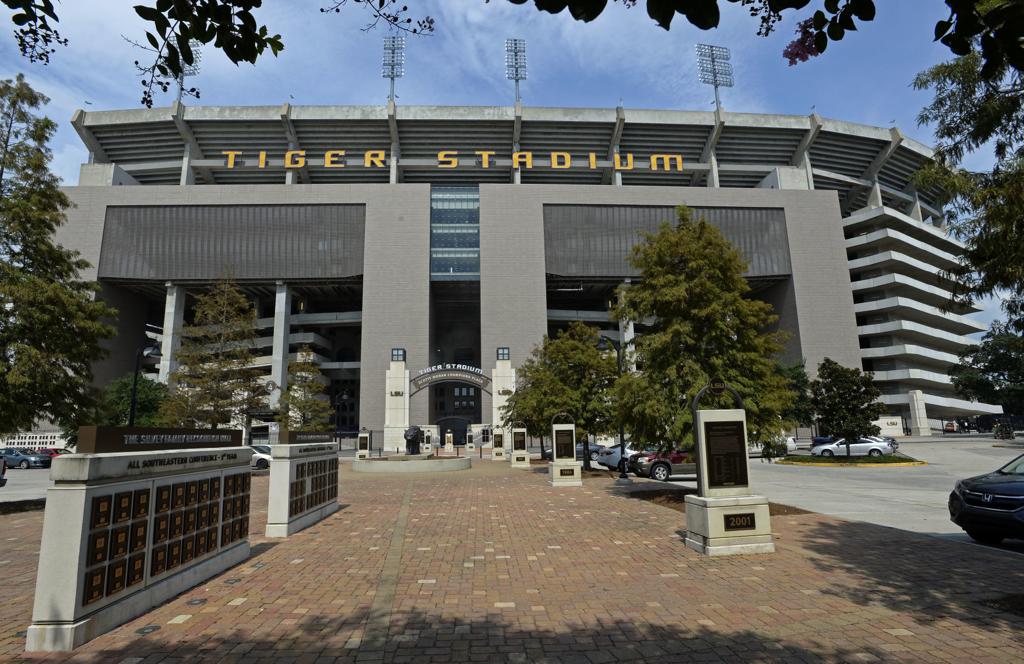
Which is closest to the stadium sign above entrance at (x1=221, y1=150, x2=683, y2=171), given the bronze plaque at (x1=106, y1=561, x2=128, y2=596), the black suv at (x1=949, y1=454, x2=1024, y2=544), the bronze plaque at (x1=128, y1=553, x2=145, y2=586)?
the black suv at (x1=949, y1=454, x2=1024, y2=544)

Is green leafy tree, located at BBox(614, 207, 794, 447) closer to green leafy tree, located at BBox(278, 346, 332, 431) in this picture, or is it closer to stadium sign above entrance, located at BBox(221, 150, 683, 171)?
green leafy tree, located at BBox(278, 346, 332, 431)

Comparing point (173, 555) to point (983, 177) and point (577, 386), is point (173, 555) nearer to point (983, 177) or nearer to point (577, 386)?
point (983, 177)

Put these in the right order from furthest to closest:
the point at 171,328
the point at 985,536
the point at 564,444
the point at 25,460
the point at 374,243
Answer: the point at 374,243 → the point at 171,328 → the point at 25,460 → the point at 564,444 → the point at 985,536

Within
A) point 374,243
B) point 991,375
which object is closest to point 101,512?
point 374,243

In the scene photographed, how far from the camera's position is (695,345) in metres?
13.9

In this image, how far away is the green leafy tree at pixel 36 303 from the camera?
14.5 m

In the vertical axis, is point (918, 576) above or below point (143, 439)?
below

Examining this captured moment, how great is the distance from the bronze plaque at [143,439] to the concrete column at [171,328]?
185 feet

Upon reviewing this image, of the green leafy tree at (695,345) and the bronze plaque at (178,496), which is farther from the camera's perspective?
the green leafy tree at (695,345)

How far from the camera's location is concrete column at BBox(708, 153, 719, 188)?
62941 mm

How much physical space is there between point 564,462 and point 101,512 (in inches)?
620

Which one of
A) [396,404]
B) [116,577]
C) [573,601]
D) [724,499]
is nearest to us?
[116,577]

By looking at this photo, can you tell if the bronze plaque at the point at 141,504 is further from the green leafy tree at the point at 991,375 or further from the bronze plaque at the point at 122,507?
the green leafy tree at the point at 991,375

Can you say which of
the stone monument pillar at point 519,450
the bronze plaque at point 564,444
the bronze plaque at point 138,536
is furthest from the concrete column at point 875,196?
the bronze plaque at point 138,536
